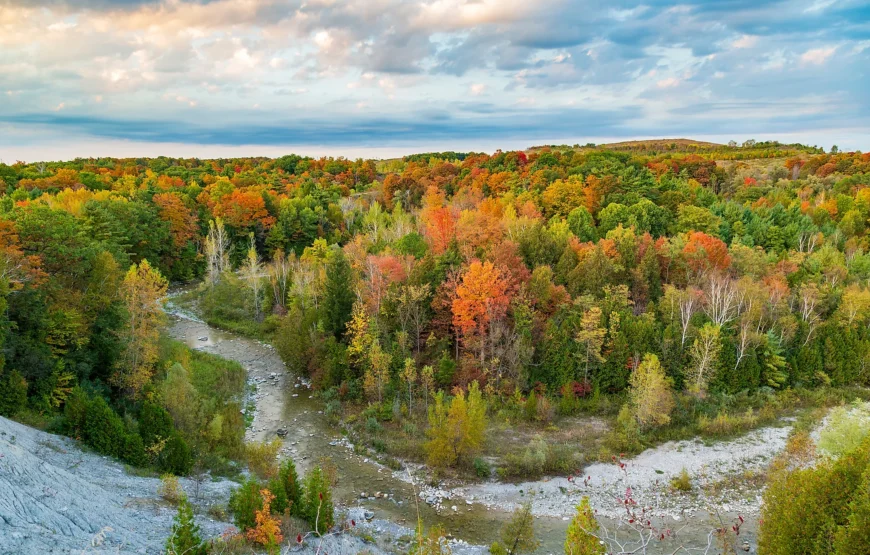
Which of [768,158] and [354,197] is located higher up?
[768,158]

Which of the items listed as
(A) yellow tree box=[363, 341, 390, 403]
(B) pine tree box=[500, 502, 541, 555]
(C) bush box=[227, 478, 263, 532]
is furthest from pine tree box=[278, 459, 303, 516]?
(A) yellow tree box=[363, 341, 390, 403]

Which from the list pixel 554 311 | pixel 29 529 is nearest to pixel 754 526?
pixel 554 311

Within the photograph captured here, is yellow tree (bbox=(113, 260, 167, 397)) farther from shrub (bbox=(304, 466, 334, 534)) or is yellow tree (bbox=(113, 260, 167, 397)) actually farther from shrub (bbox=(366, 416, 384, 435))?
shrub (bbox=(304, 466, 334, 534))

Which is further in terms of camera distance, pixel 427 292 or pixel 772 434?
pixel 427 292

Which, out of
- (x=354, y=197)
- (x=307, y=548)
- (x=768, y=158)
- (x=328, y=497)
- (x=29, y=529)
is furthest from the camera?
(x=768, y=158)

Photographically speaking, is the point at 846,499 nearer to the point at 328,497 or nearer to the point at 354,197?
the point at 328,497

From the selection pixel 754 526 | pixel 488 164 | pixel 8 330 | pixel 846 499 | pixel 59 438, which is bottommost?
pixel 754 526

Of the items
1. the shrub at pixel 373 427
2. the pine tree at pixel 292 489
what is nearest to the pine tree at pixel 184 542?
the pine tree at pixel 292 489
